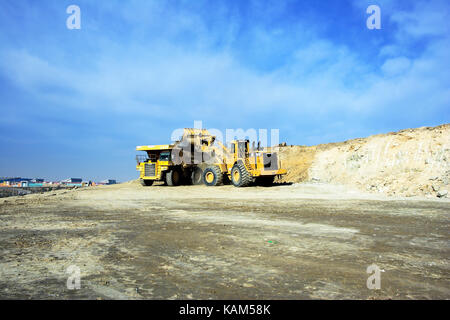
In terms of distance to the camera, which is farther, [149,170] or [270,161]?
[149,170]

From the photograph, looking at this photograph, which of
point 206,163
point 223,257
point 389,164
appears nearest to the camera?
point 223,257

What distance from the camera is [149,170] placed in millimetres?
24484

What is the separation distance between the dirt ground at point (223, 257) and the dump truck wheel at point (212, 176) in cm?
1285

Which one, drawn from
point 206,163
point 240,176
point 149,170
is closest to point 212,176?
point 206,163

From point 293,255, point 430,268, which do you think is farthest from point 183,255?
point 430,268

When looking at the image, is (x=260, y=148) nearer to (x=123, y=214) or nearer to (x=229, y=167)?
(x=229, y=167)

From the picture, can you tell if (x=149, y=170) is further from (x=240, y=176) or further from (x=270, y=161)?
(x=270, y=161)

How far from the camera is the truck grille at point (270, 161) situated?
19844mm

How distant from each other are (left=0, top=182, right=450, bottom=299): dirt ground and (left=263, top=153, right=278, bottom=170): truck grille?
11.5 meters

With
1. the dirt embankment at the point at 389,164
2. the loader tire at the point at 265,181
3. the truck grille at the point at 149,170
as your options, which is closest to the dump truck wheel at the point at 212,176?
the loader tire at the point at 265,181

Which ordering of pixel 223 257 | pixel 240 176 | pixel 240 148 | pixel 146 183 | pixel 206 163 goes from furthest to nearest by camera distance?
pixel 146 183, pixel 206 163, pixel 240 148, pixel 240 176, pixel 223 257

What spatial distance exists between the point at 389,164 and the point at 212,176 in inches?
450

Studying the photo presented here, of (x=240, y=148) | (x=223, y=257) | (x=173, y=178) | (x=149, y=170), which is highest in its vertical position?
(x=240, y=148)
